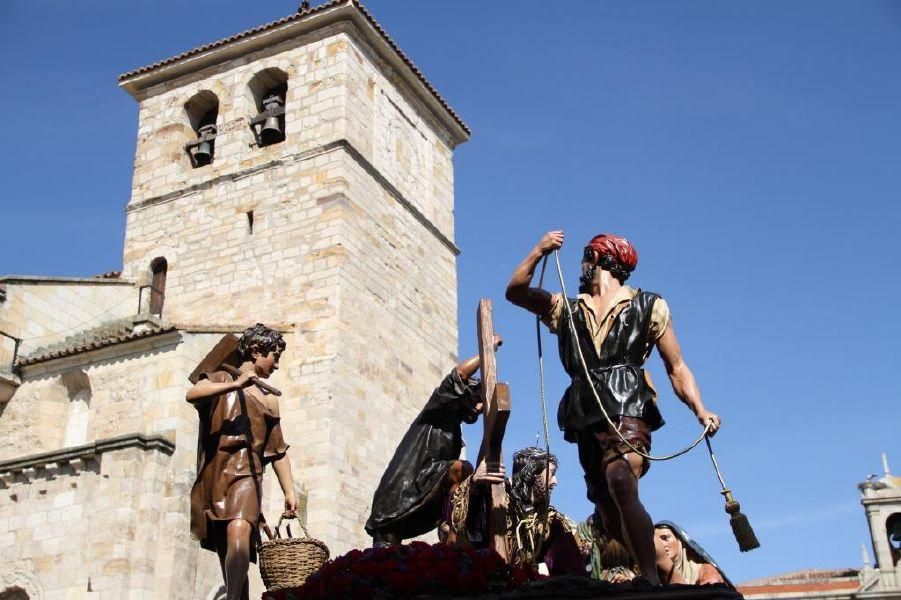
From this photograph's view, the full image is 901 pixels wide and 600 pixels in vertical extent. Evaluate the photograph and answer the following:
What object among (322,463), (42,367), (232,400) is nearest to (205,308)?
(42,367)

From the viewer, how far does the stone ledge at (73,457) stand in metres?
15.7

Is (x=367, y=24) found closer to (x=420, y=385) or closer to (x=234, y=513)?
(x=420, y=385)

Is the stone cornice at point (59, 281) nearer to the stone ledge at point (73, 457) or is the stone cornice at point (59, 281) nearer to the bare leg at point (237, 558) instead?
the stone ledge at point (73, 457)

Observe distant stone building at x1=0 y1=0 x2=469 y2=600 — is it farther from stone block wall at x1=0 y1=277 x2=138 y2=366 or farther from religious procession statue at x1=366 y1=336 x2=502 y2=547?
religious procession statue at x1=366 y1=336 x2=502 y2=547

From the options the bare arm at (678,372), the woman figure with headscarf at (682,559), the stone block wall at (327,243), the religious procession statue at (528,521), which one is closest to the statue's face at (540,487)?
the religious procession statue at (528,521)

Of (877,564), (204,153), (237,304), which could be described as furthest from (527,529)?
(877,564)

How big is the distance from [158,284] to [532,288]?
17802 millimetres

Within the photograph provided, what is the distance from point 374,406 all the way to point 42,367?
5844 mm

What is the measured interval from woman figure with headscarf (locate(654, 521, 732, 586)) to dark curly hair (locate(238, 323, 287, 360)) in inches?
105

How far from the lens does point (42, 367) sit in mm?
19000

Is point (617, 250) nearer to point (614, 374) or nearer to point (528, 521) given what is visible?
point (614, 374)

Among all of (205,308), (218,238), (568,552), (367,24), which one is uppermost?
(367,24)

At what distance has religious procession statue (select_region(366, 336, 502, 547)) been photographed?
7.36 m

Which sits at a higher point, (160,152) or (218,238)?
(160,152)
